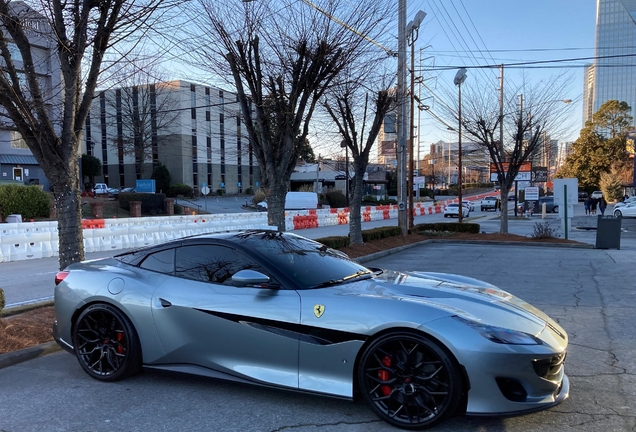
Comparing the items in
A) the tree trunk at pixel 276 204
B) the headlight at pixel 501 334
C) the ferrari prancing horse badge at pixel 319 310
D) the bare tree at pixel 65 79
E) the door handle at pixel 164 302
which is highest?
the bare tree at pixel 65 79

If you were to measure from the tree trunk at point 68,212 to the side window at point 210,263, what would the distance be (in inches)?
93.2

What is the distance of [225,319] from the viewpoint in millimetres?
4090

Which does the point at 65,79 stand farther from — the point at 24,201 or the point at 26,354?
the point at 24,201

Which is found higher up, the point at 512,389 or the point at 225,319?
the point at 225,319

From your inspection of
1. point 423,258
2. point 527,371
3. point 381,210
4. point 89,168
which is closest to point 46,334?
point 527,371

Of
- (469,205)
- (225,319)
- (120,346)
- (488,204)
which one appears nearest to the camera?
(225,319)

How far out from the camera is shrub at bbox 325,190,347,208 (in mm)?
52156

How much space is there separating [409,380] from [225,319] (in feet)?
5.06

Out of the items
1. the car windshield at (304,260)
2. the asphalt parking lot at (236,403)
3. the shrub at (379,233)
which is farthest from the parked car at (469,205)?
the car windshield at (304,260)

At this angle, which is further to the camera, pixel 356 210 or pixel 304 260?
pixel 356 210

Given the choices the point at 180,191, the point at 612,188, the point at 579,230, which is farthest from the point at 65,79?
the point at 612,188

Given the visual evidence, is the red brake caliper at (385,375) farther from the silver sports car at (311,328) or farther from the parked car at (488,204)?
the parked car at (488,204)

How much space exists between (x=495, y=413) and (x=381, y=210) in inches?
1386

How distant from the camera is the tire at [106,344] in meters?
4.44
